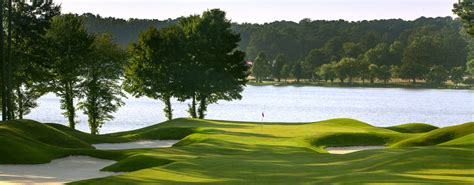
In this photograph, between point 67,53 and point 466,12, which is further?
point 466,12

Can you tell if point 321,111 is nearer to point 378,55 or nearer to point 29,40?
point 378,55

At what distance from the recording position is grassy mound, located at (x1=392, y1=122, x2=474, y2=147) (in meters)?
43.2

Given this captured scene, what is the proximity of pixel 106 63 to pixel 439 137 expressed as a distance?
3728 cm

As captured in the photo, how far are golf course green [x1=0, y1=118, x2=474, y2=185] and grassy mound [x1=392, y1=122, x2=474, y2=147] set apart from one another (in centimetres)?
6

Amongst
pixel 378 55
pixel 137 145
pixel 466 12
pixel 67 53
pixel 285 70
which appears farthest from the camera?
pixel 285 70

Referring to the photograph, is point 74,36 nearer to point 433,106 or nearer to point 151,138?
point 151,138

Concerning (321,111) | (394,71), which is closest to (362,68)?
(394,71)

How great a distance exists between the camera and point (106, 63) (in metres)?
68.9

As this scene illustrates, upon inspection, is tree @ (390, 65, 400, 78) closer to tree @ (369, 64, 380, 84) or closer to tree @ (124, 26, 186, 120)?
tree @ (369, 64, 380, 84)

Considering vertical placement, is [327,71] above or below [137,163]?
above

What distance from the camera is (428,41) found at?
197m

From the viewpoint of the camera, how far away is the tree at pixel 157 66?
70875mm

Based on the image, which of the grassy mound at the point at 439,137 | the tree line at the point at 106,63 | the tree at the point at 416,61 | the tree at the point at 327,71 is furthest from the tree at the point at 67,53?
the tree at the point at 416,61

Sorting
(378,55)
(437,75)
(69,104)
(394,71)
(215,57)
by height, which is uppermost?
(378,55)
